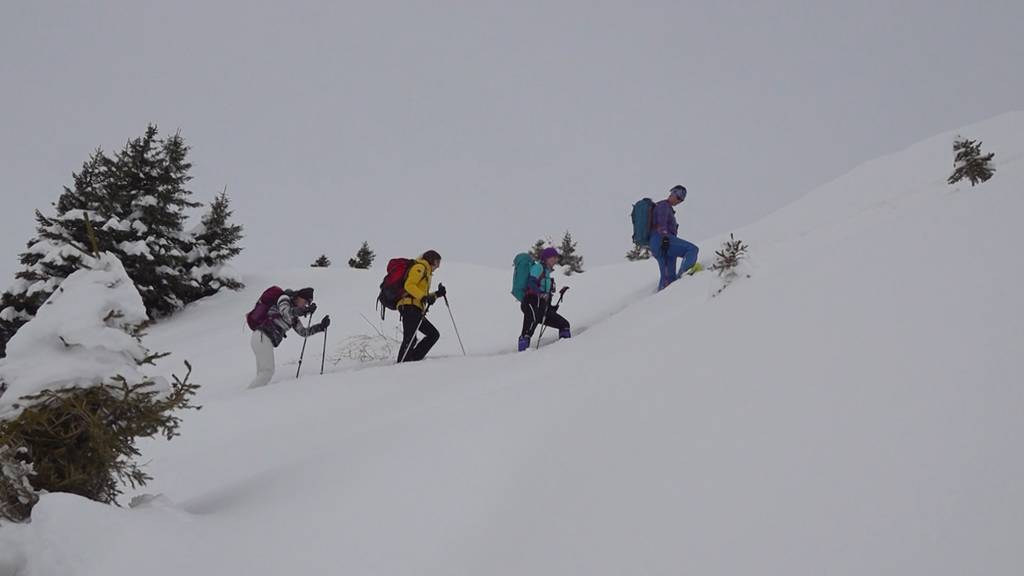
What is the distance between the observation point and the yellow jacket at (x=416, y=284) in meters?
7.14

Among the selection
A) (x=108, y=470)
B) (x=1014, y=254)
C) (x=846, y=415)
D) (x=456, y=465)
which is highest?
(x=1014, y=254)

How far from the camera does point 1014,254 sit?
265 centimetres

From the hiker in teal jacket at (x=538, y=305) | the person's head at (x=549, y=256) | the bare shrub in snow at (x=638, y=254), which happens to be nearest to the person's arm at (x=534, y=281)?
the hiker in teal jacket at (x=538, y=305)

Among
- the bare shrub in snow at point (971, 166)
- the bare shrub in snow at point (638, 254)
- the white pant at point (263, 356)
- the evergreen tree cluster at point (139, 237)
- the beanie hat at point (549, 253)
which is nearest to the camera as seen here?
the bare shrub in snow at point (971, 166)

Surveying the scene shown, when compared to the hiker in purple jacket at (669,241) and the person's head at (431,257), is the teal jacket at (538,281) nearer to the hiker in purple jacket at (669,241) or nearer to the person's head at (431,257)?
the person's head at (431,257)

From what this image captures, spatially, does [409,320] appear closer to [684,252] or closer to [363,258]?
[684,252]

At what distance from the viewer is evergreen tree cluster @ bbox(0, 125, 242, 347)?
14086 millimetres

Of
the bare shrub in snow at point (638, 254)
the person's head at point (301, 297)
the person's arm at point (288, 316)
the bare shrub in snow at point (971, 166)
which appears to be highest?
the bare shrub in snow at point (638, 254)

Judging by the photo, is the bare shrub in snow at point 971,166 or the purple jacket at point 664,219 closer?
the bare shrub in snow at point 971,166

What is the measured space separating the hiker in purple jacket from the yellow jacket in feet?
12.6

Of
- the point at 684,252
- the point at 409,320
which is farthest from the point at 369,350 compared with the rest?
the point at 684,252

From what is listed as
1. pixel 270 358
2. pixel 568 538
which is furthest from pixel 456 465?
pixel 270 358

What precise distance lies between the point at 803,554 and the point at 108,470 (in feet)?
9.18

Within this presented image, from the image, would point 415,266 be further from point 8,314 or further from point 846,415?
point 8,314
